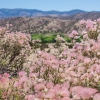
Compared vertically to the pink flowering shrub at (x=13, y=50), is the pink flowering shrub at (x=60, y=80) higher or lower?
higher

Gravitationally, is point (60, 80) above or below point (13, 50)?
above

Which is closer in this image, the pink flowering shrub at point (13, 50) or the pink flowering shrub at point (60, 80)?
the pink flowering shrub at point (60, 80)

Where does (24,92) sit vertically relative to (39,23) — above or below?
above

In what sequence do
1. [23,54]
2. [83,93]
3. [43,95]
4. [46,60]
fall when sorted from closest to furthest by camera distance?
[83,93], [43,95], [46,60], [23,54]

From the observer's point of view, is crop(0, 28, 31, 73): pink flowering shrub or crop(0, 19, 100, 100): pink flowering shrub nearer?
crop(0, 19, 100, 100): pink flowering shrub

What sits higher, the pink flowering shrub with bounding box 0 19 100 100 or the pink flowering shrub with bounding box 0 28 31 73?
the pink flowering shrub with bounding box 0 19 100 100

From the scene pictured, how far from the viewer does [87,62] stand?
15.7 feet

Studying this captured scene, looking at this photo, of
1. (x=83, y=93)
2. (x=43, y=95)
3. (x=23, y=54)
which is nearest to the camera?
(x=83, y=93)

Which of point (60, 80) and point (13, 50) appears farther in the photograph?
point (13, 50)

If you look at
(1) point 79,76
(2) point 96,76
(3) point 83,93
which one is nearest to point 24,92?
(1) point 79,76

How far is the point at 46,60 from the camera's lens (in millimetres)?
5141

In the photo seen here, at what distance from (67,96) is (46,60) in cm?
175

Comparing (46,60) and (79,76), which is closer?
(79,76)

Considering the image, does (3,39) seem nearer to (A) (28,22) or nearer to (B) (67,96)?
(B) (67,96)
